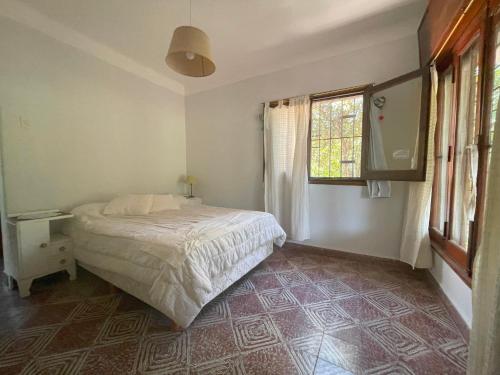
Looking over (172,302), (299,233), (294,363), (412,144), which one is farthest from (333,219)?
Result: (172,302)

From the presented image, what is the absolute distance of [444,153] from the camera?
1902 millimetres

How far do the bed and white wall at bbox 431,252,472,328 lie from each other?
5.18 ft

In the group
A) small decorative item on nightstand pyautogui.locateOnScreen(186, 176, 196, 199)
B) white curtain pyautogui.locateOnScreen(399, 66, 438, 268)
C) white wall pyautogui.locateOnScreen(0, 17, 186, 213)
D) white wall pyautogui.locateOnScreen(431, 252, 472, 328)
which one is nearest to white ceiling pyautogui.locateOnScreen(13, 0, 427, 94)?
→ white wall pyautogui.locateOnScreen(0, 17, 186, 213)

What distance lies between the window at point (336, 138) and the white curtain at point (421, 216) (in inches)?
24.5

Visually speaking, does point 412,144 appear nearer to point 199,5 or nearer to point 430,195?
point 430,195

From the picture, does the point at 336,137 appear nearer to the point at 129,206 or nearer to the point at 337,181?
the point at 337,181

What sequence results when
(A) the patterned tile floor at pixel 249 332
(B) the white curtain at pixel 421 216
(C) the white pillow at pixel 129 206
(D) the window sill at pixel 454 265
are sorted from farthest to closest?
(C) the white pillow at pixel 129 206, (B) the white curtain at pixel 421 216, (D) the window sill at pixel 454 265, (A) the patterned tile floor at pixel 249 332

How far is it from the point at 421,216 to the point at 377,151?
0.82m

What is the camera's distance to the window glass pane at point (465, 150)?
1.45 metres

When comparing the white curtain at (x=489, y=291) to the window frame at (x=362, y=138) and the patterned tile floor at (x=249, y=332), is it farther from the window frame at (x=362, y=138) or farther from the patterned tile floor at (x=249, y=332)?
the window frame at (x=362, y=138)

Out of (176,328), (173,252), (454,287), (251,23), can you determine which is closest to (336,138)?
(251,23)

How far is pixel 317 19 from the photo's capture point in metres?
2.17

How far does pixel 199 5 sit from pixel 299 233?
2852 mm

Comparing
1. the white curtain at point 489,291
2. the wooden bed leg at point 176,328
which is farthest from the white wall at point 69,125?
the white curtain at point 489,291
